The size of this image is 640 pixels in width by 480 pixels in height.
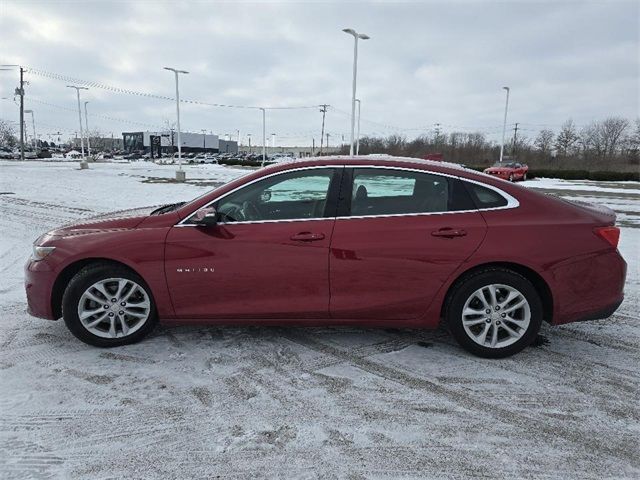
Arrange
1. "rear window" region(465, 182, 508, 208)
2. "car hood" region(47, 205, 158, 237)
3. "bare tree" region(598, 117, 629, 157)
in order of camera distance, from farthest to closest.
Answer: "bare tree" region(598, 117, 629, 157) < "car hood" region(47, 205, 158, 237) < "rear window" region(465, 182, 508, 208)

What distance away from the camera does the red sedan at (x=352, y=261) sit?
11.5ft

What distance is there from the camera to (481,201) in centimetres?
363

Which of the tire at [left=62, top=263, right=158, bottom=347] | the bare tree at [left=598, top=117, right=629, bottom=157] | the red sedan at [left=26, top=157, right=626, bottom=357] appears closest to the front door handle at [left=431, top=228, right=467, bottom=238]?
the red sedan at [left=26, top=157, right=626, bottom=357]

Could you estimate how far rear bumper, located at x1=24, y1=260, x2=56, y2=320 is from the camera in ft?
12.2

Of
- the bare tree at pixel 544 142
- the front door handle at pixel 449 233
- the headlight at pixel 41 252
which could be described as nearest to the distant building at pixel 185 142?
the bare tree at pixel 544 142

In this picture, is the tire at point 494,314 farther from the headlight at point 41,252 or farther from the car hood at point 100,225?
the headlight at point 41,252

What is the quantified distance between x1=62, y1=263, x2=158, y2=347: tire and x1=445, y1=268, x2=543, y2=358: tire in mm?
2455

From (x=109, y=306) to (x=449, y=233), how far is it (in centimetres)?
276

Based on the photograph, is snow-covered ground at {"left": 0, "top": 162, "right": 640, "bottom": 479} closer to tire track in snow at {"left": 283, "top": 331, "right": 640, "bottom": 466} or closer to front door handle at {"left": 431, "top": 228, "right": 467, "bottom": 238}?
tire track in snow at {"left": 283, "top": 331, "right": 640, "bottom": 466}

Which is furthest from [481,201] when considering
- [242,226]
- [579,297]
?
Answer: [242,226]

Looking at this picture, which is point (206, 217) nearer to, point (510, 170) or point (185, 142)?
point (510, 170)

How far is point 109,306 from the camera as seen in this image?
3711mm

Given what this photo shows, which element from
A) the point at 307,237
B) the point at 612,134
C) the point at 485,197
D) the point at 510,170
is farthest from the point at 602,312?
the point at 612,134

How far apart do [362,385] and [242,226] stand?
1.50 m
